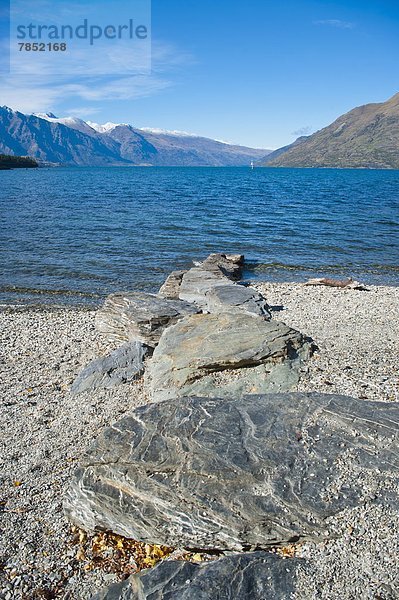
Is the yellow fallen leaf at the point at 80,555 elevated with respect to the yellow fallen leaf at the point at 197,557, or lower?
lower

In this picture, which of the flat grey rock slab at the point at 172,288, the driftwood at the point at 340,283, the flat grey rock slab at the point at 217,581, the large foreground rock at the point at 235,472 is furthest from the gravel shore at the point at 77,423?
the flat grey rock slab at the point at 172,288

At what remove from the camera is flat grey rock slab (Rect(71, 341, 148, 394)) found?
44.3 ft

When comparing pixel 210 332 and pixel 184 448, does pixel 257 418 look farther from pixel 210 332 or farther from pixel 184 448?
pixel 210 332

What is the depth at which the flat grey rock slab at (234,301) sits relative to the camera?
17.1 metres

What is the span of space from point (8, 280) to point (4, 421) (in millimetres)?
17291

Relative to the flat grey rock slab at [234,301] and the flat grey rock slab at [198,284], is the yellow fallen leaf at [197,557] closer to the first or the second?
the flat grey rock slab at [234,301]

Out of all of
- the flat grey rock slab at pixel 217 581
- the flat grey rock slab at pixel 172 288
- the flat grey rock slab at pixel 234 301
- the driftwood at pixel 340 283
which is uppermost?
the flat grey rock slab at pixel 234 301

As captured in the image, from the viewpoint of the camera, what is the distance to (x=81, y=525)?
817 cm

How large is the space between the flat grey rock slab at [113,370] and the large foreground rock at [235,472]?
472 centimetres

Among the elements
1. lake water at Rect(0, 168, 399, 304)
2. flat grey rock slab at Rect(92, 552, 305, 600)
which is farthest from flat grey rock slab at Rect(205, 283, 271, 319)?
flat grey rock slab at Rect(92, 552, 305, 600)

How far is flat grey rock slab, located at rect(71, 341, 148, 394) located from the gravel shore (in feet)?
1.21

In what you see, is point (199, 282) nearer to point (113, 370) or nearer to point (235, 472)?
point (113, 370)

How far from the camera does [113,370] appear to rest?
1398 centimetres

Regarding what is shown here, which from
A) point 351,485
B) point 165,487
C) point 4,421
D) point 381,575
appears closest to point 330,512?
point 351,485
